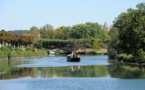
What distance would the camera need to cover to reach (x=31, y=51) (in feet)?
410

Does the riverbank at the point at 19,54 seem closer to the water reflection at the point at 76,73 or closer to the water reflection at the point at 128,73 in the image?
the water reflection at the point at 76,73

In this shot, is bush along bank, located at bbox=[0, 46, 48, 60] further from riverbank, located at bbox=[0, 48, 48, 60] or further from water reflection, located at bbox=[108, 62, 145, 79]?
water reflection, located at bbox=[108, 62, 145, 79]

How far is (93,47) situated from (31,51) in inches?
1749

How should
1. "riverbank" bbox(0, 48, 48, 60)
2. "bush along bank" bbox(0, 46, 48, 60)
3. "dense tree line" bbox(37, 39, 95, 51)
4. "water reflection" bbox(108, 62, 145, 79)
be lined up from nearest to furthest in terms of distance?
"water reflection" bbox(108, 62, 145, 79)
"bush along bank" bbox(0, 46, 48, 60)
"riverbank" bbox(0, 48, 48, 60)
"dense tree line" bbox(37, 39, 95, 51)

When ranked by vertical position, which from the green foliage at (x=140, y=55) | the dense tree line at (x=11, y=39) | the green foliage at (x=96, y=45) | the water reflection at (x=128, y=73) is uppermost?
the dense tree line at (x=11, y=39)

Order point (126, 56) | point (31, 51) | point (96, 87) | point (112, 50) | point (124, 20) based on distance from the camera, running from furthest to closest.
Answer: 1. point (31, 51)
2. point (112, 50)
3. point (126, 56)
4. point (124, 20)
5. point (96, 87)

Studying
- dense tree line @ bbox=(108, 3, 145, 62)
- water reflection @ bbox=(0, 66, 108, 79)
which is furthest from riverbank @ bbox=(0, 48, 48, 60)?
water reflection @ bbox=(0, 66, 108, 79)

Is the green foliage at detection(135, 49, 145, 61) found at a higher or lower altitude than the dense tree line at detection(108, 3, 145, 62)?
lower

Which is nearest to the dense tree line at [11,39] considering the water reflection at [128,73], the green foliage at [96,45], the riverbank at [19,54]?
the riverbank at [19,54]

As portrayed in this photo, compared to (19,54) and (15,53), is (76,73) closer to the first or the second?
(15,53)

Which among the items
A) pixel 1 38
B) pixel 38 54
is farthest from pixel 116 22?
pixel 38 54

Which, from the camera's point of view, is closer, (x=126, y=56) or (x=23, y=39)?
(x=126, y=56)

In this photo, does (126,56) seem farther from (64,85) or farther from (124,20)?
(64,85)


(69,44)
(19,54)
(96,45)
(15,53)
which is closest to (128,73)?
(15,53)
